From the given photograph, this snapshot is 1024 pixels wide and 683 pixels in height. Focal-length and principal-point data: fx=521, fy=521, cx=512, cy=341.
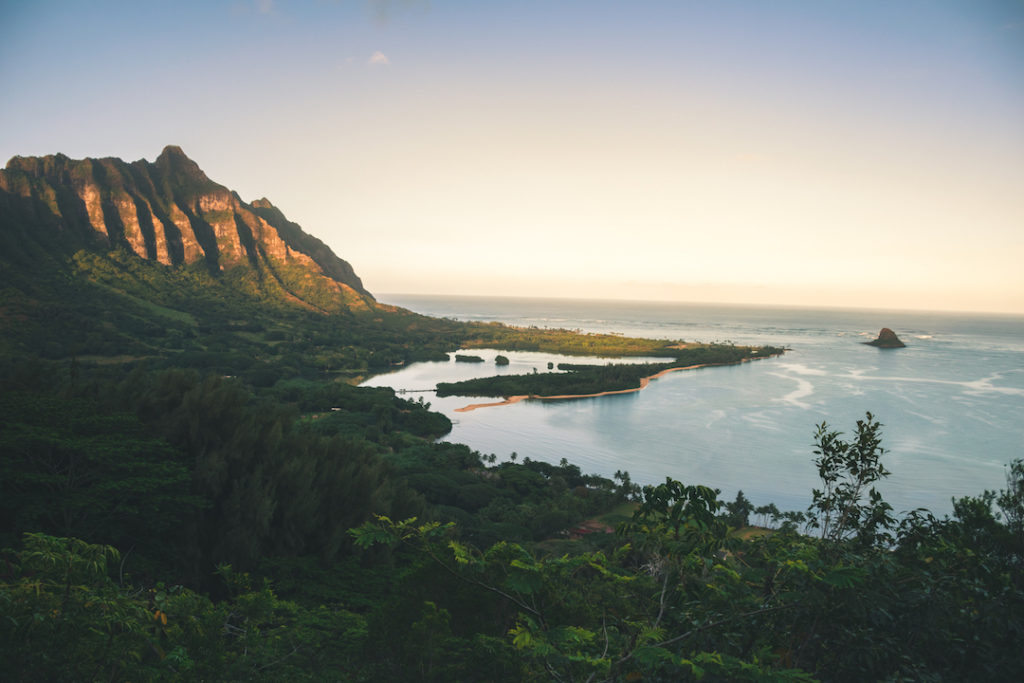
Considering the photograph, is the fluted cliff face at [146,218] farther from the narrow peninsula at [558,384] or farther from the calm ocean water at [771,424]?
the calm ocean water at [771,424]

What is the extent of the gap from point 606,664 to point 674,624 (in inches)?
54.0

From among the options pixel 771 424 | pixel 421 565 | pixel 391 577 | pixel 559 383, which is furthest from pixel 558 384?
pixel 421 565

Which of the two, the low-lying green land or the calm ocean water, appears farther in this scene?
the low-lying green land

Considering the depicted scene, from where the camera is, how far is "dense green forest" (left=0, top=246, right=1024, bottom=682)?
4375 millimetres

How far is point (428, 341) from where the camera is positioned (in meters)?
116

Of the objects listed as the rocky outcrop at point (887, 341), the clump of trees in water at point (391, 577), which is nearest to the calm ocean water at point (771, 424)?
the clump of trees in water at point (391, 577)

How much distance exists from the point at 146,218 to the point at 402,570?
147746 mm

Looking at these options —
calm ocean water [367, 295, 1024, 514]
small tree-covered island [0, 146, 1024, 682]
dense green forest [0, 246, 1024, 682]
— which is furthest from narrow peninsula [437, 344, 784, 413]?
dense green forest [0, 246, 1024, 682]

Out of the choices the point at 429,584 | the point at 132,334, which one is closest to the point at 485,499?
the point at 429,584

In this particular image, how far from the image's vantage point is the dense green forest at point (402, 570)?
14.4 feet

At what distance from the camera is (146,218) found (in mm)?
126000

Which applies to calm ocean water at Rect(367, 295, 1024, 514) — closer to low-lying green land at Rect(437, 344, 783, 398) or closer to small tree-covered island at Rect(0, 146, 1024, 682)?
low-lying green land at Rect(437, 344, 783, 398)

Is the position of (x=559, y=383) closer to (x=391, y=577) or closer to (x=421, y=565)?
(x=391, y=577)

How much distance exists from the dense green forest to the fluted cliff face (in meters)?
94.4
